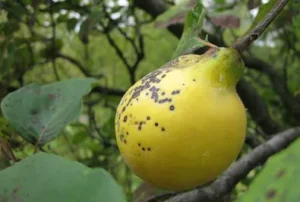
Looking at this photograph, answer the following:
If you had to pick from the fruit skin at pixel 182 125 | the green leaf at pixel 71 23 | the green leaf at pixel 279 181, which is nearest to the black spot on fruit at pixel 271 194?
the green leaf at pixel 279 181

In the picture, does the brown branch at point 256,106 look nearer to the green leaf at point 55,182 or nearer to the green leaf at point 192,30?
the green leaf at point 192,30

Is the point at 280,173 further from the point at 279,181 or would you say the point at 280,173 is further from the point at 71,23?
the point at 71,23

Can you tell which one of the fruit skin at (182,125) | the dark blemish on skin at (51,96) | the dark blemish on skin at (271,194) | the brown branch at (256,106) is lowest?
the brown branch at (256,106)

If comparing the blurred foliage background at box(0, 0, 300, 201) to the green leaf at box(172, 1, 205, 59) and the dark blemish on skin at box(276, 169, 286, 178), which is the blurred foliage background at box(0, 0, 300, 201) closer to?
the green leaf at box(172, 1, 205, 59)

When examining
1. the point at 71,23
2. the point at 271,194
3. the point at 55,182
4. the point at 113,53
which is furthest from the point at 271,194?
the point at 113,53

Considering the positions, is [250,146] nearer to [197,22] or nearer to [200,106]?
[197,22]
